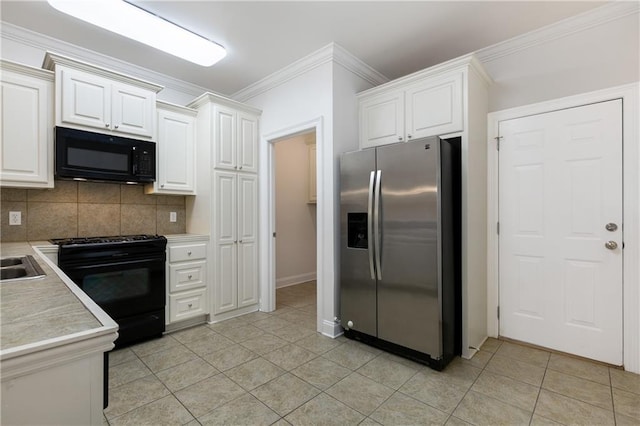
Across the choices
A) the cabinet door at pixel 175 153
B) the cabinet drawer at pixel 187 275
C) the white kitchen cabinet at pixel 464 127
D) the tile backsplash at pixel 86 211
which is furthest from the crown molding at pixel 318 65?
the cabinet drawer at pixel 187 275

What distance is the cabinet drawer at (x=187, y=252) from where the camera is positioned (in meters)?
2.93

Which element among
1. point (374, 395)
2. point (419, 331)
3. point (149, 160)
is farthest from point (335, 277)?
point (149, 160)

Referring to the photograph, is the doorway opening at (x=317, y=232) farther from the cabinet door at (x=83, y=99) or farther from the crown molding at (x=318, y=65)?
the cabinet door at (x=83, y=99)

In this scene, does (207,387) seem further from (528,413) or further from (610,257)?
(610,257)

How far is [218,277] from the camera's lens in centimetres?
322

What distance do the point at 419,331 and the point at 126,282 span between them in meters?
2.50

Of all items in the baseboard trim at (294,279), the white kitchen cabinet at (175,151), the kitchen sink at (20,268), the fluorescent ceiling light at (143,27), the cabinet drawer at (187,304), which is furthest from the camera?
the baseboard trim at (294,279)

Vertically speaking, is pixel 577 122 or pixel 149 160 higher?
pixel 577 122

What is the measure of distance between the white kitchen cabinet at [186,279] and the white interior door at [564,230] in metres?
2.95

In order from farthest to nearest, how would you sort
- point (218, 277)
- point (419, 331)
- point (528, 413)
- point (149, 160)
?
point (218, 277) < point (149, 160) < point (419, 331) < point (528, 413)

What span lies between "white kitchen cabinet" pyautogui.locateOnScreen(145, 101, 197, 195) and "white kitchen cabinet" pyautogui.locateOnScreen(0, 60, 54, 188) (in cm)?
84

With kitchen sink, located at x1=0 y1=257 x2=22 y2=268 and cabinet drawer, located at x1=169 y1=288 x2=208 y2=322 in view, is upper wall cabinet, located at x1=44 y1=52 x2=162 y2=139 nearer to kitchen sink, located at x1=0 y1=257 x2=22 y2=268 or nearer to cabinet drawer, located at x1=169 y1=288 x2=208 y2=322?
kitchen sink, located at x1=0 y1=257 x2=22 y2=268

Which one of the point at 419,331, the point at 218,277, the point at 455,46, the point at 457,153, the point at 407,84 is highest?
the point at 455,46

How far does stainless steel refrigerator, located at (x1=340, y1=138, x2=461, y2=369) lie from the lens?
2217 millimetres
